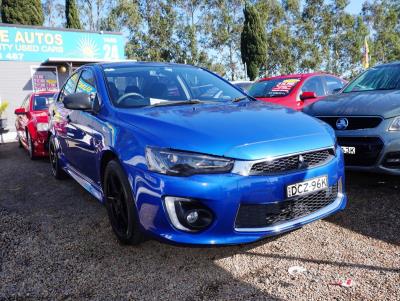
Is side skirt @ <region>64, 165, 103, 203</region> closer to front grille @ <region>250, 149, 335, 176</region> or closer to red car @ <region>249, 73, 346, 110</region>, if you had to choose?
front grille @ <region>250, 149, 335, 176</region>

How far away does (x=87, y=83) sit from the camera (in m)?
3.94

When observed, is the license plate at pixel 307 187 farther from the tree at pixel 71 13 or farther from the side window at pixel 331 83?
the tree at pixel 71 13

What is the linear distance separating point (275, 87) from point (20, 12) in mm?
18450

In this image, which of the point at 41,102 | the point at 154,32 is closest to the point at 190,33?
the point at 154,32

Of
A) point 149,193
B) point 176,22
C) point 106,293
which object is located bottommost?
point 106,293

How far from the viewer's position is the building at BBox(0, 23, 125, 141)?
1482 cm

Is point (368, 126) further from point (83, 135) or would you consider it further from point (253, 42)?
point (253, 42)

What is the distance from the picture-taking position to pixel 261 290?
2350 millimetres

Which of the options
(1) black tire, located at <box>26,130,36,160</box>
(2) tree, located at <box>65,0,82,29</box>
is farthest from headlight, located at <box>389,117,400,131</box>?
(2) tree, located at <box>65,0,82,29</box>

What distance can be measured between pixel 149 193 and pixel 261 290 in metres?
0.93

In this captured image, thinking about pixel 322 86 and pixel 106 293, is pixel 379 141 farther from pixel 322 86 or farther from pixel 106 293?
pixel 322 86

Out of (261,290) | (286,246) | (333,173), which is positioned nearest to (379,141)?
(333,173)

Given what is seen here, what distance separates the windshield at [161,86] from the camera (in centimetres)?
335

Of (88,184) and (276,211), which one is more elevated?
(276,211)
